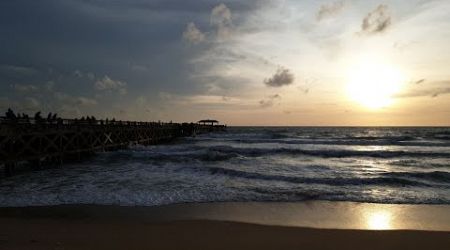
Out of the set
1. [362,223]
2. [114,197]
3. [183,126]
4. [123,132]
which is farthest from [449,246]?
[183,126]

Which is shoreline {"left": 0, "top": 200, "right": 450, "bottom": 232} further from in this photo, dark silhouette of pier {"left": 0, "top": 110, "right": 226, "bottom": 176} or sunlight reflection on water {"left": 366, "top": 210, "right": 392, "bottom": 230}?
dark silhouette of pier {"left": 0, "top": 110, "right": 226, "bottom": 176}

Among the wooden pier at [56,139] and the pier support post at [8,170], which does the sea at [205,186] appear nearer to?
the pier support post at [8,170]

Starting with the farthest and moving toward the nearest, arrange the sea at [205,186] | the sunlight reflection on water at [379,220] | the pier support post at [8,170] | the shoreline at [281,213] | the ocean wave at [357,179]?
the pier support post at [8,170], the ocean wave at [357,179], the sea at [205,186], the shoreline at [281,213], the sunlight reflection on water at [379,220]

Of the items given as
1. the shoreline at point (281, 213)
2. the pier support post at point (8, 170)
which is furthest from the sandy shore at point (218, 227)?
the pier support post at point (8, 170)

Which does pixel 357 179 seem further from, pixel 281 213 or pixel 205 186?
pixel 281 213

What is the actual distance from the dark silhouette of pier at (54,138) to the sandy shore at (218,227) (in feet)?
29.1

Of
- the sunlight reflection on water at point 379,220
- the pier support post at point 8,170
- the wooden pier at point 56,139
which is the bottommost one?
the sunlight reflection on water at point 379,220

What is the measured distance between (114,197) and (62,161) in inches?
495

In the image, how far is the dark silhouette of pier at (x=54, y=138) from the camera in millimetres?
18641

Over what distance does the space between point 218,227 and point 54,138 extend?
16.7 m

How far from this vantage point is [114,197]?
12531 mm

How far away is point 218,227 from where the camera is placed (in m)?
8.91

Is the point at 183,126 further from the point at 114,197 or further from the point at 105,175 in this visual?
the point at 114,197

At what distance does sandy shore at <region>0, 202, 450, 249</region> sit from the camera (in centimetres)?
751
